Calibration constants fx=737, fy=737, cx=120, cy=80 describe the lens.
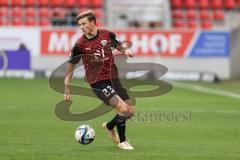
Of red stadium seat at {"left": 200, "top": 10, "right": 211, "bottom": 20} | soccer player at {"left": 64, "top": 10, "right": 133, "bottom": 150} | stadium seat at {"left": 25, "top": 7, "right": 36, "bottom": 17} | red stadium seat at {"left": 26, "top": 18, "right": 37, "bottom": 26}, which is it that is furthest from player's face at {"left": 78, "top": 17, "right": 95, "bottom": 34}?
red stadium seat at {"left": 200, "top": 10, "right": 211, "bottom": 20}

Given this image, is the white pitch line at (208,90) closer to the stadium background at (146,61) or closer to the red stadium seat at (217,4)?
the stadium background at (146,61)

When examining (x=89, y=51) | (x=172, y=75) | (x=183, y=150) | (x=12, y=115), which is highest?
(x=89, y=51)

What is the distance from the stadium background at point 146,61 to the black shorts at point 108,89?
109 centimetres

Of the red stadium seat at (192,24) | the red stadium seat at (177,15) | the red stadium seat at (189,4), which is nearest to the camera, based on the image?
the red stadium seat at (192,24)

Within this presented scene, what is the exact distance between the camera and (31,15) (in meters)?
37.4

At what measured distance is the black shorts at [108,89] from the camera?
38.9 feet

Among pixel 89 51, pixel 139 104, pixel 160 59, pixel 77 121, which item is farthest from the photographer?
pixel 160 59

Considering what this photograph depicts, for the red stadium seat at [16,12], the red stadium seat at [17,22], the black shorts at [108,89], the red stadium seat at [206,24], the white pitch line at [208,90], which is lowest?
the white pitch line at [208,90]

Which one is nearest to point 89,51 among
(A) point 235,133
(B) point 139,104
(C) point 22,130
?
(C) point 22,130

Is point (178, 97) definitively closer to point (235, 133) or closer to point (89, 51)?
point (235, 133)

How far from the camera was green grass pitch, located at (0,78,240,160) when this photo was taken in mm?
11347

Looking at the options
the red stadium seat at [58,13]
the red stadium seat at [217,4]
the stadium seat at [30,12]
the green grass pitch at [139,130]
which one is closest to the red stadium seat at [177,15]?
the red stadium seat at [217,4]

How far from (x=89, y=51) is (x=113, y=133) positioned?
1.49m

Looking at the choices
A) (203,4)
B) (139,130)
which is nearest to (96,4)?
(203,4)
